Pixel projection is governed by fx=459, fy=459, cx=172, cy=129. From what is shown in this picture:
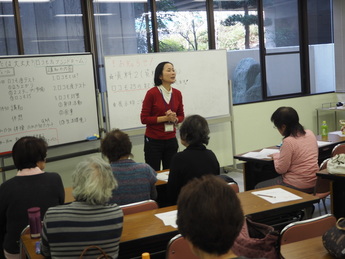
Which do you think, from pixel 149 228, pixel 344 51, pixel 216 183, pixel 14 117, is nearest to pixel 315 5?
pixel 344 51

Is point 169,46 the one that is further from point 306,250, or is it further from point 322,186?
point 306,250

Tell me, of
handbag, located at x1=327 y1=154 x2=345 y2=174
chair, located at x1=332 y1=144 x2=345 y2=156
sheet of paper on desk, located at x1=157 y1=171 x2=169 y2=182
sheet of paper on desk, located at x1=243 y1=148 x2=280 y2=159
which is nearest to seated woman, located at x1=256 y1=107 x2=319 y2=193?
handbag, located at x1=327 y1=154 x2=345 y2=174

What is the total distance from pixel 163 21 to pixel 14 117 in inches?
99.0

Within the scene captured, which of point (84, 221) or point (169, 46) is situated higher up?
Answer: point (169, 46)

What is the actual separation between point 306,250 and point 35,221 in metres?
1.39

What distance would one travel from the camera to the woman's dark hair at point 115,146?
3020mm

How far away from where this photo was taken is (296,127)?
3.81m

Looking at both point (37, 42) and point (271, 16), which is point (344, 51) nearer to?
point (271, 16)

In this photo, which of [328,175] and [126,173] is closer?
[126,173]

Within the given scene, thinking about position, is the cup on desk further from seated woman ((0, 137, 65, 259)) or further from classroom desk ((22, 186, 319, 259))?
seated woman ((0, 137, 65, 259))

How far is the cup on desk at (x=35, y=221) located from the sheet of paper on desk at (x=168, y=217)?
26.3 inches

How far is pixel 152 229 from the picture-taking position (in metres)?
2.47

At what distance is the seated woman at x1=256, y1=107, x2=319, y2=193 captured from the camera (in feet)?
12.4

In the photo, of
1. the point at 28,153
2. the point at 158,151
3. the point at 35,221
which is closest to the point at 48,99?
the point at 158,151
